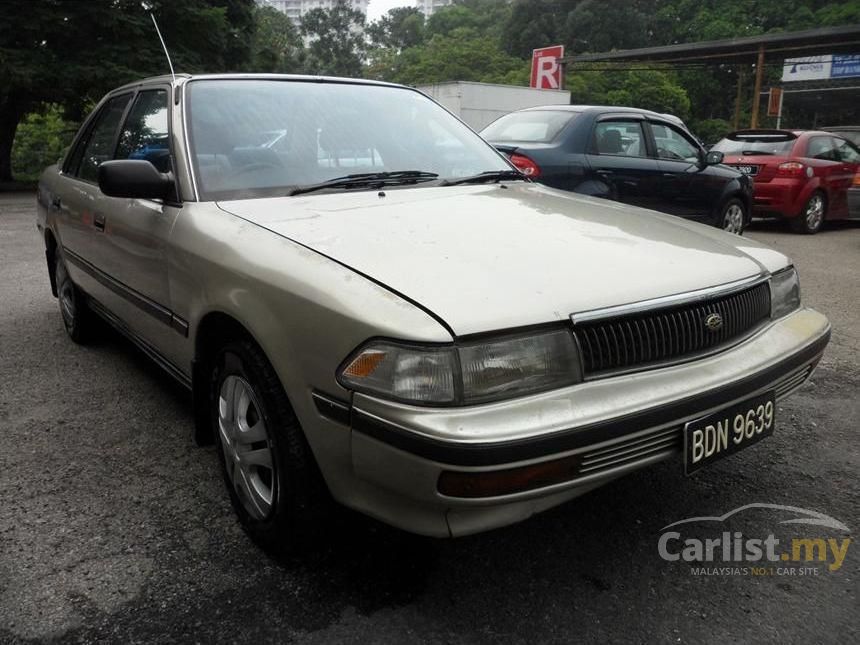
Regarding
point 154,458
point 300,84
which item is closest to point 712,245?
point 300,84

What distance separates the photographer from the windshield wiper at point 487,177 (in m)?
A: 3.09

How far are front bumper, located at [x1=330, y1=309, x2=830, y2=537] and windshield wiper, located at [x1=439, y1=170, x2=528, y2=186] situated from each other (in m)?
1.38

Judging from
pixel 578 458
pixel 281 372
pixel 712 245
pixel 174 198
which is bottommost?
pixel 578 458

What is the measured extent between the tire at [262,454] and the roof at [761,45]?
21367mm

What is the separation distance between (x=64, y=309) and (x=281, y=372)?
3.32m

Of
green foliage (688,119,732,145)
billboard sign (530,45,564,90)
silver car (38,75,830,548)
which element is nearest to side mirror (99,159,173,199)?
silver car (38,75,830,548)

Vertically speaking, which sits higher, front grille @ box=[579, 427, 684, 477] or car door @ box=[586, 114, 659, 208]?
car door @ box=[586, 114, 659, 208]

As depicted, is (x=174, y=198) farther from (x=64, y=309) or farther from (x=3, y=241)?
(x=3, y=241)

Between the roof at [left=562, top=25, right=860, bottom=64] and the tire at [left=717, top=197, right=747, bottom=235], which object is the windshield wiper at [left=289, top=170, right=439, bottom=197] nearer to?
the tire at [left=717, top=197, right=747, bottom=235]

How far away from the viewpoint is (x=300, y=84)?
326cm

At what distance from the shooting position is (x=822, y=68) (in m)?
A: 31.8

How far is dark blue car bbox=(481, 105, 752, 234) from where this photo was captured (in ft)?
22.4

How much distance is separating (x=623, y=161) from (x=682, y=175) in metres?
0.96

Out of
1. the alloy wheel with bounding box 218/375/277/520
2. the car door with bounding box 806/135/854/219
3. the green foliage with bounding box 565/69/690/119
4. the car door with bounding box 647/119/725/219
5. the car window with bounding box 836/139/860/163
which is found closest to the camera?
the alloy wheel with bounding box 218/375/277/520
